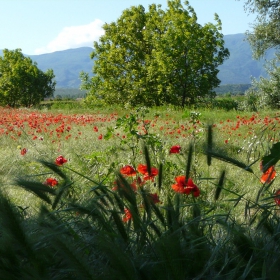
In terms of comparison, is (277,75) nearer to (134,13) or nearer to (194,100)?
(194,100)

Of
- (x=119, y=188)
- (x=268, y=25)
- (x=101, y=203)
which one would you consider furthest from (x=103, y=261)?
(x=268, y=25)

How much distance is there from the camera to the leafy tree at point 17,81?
39656mm

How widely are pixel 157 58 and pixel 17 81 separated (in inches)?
777

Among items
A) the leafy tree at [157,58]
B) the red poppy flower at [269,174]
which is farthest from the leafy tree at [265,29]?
the red poppy flower at [269,174]

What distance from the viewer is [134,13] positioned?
93.5 feet

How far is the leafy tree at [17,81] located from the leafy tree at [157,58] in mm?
9520

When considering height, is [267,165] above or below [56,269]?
above

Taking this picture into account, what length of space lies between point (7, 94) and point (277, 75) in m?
24.6

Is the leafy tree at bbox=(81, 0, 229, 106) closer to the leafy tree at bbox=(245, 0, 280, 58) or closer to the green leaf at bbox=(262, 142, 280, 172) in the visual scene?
the leafy tree at bbox=(245, 0, 280, 58)

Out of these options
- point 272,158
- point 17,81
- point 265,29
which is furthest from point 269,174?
point 17,81

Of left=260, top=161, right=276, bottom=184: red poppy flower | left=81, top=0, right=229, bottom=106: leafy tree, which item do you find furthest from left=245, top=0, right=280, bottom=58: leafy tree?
left=260, top=161, right=276, bottom=184: red poppy flower

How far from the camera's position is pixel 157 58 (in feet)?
77.0

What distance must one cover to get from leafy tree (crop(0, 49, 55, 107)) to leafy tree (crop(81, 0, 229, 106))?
31.2 ft

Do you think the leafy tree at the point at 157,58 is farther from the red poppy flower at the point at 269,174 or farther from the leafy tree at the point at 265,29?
the red poppy flower at the point at 269,174
